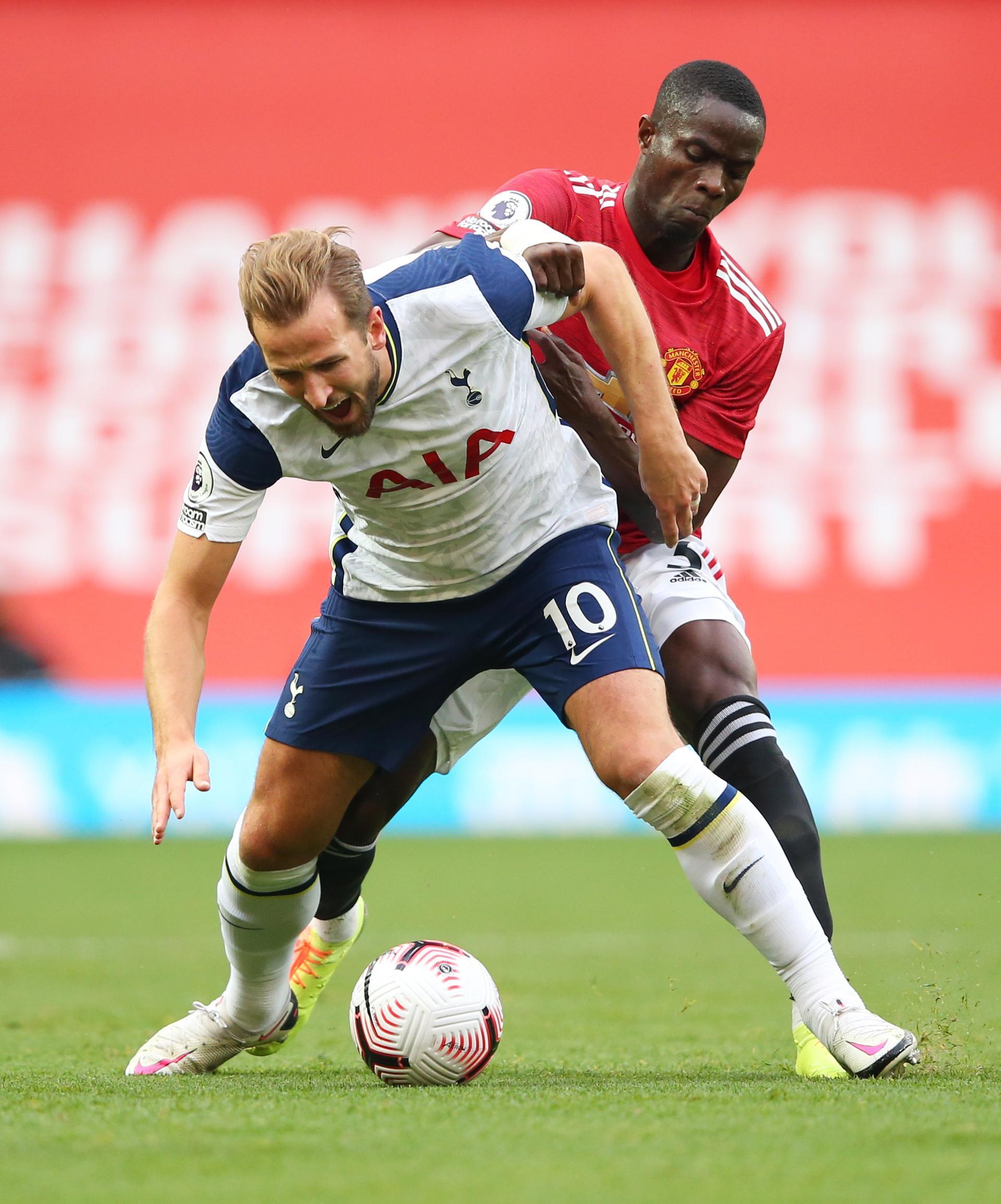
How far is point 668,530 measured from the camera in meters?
4.04

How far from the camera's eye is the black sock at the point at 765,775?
405cm

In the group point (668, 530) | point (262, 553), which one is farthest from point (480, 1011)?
point (262, 553)

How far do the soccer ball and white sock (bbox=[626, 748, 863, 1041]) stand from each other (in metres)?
0.63

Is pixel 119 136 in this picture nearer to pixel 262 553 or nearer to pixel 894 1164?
pixel 262 553

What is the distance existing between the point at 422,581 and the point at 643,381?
69 cm

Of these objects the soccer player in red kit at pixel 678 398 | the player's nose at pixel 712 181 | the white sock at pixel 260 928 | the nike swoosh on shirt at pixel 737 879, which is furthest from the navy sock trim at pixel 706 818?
the player's nose at pixel 712 181

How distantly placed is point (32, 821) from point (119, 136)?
21.7 ft

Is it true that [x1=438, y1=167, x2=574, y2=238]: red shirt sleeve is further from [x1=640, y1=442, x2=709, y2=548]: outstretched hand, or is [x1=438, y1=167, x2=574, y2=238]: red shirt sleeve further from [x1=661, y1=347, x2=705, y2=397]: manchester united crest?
[x1=640, y1=442, x2=709, y2=548]: outstretched hand

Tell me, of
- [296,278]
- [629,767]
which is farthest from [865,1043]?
[296,278]

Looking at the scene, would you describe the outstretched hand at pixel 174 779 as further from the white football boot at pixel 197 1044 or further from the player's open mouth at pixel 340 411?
the white football boot at pixel 197 1044

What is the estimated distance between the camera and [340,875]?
187 inches

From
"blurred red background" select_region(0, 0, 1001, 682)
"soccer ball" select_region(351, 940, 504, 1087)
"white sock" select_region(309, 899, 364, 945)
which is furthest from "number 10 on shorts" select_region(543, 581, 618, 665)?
"blurred red background" select_region(0, 0, 1001, 682)

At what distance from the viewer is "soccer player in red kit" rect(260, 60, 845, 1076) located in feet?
14.1

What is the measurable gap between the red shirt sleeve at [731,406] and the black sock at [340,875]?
1.48 metres
